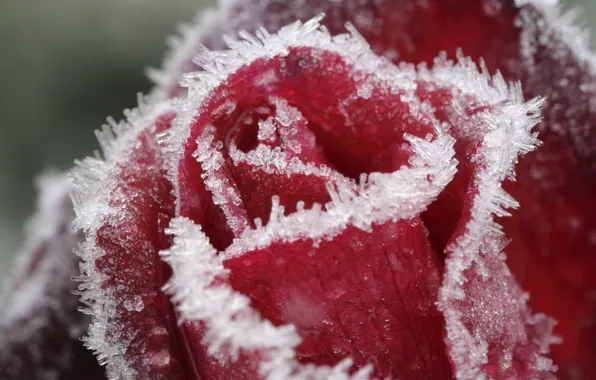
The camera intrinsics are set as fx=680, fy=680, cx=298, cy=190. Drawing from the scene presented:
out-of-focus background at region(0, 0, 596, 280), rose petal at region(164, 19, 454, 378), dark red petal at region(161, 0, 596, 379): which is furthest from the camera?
out-of-focus background at region(0, 0, 596, 280)

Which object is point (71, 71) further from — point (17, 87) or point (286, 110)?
point (286, 110)

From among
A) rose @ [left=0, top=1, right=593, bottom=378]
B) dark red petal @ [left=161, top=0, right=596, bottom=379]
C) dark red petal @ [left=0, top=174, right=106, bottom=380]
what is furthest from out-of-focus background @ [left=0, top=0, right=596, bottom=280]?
rose @ [left=0, top=1, right=593, bottom=378]

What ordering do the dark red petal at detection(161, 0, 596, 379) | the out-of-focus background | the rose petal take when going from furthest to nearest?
the out-of-focus background
the dark red petal at detection(161, 0, 596, 379)
the rose petal

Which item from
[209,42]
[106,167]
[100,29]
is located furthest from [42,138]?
[106,167]

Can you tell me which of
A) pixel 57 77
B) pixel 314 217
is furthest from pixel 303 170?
pixel 57 77

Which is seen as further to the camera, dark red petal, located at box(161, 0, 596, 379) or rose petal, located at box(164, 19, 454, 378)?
dark red petal, located at box(161, 0, 596, 379)

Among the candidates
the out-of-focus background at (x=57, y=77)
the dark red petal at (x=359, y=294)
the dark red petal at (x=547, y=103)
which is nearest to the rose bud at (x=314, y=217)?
the dark red petal at (x=359, y=294)

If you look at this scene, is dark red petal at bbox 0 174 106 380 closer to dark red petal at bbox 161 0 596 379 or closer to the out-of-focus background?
dark red petal at bbox 161 0 596 379
